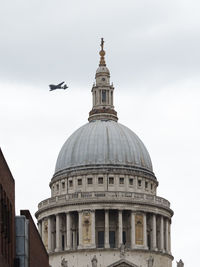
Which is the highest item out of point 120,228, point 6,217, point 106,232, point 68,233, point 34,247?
point 120,228

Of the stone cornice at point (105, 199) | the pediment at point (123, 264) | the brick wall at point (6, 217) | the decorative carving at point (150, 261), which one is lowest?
the brick wall at point (6, 217)

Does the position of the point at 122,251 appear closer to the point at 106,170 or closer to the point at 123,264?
the point at 123,264

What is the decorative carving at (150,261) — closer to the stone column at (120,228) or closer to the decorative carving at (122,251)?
the decorative carving at (122,251)

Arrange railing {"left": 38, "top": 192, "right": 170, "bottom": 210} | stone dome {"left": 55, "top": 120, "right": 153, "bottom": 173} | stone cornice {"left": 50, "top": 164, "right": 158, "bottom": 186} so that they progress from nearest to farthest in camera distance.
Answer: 1. railing {"left": 38, "top": 192, "right": 170, "bottom": 210}
2. stone cornice {"left": 50, "top": 164, "right": 158, "bottom": 186}
3. stone dome {"left": 55, "top": 120, "right": 153, "bottom": 173}

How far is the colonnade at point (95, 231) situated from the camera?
165 m

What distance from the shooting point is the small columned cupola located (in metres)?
177

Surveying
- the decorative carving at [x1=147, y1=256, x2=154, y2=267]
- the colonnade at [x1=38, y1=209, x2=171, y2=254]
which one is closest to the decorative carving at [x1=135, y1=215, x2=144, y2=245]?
the colonnade at [x1=38, y1=209, x2=171, y2=254]

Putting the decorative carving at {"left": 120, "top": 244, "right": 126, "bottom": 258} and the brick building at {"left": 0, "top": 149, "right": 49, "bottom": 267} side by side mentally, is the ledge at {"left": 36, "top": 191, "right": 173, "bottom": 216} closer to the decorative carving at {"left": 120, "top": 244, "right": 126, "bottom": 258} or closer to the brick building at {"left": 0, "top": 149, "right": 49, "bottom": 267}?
the decorative carving at {"left": 120, "top": 244, "right": 126, "bottom": 258}

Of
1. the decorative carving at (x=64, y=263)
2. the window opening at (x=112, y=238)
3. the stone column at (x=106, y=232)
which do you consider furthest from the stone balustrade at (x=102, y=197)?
the decorative carving at (x=64, y=263)

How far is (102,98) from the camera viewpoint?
177 meters

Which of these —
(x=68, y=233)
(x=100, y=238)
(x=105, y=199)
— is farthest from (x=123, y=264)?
(x=105, y=199)

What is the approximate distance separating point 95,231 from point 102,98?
2189 centimetres

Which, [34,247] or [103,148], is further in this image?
[103,148]

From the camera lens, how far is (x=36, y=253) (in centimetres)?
8025
